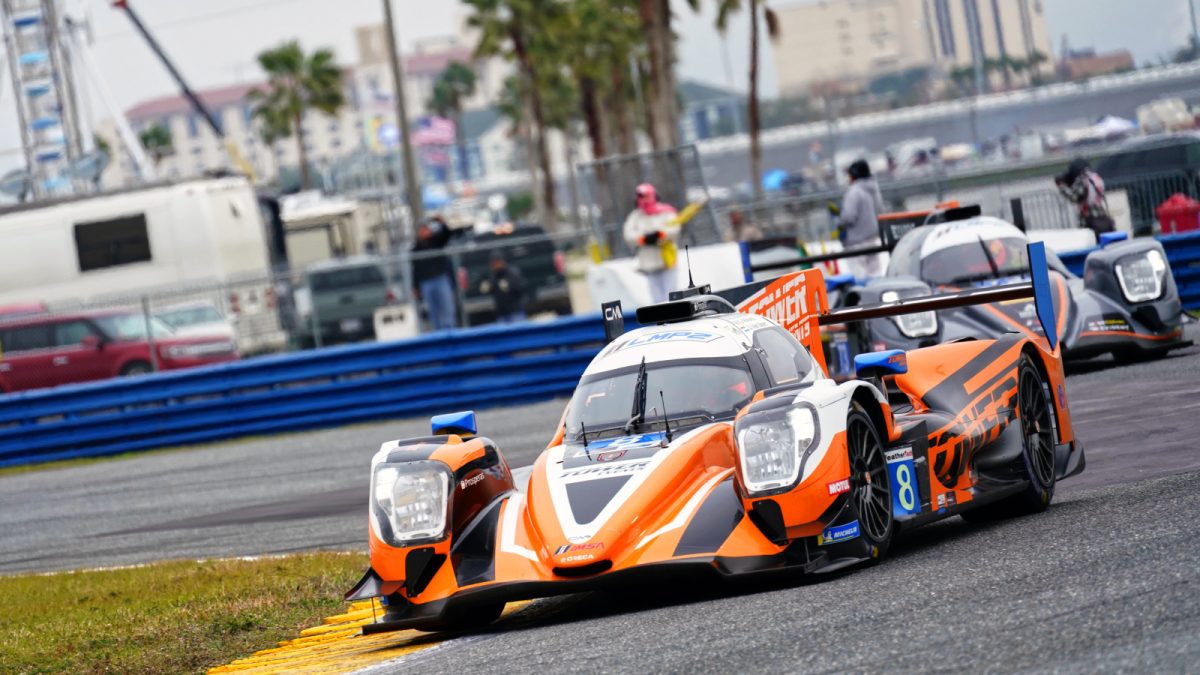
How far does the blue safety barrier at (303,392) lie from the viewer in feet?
65.6

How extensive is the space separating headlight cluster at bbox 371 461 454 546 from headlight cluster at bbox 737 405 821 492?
134 cm

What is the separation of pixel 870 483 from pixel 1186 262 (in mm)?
11558

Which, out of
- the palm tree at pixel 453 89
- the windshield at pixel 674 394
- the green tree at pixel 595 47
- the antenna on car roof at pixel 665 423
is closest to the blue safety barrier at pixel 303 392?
the windshield at pixel 674 394

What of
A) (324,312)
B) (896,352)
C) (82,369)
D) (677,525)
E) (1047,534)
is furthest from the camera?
(324,312)

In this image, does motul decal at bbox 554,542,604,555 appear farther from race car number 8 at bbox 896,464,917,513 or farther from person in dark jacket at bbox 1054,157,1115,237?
person in dark jacket at bbox 1054,157,1115,237

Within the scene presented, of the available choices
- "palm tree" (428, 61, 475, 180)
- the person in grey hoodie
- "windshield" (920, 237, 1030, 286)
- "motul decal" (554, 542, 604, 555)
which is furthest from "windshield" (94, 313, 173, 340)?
"palm tree" (428, 61, 475, 180)

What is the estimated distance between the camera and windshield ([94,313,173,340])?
91.6 ft

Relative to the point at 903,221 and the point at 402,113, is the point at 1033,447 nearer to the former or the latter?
the point at 903,221

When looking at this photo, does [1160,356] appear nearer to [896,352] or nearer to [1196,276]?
[1196,276]

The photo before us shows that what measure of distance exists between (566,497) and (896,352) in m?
2.10

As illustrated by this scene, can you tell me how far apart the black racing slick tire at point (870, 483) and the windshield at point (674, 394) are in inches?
25.4

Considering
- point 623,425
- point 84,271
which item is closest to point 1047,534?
point 623,425

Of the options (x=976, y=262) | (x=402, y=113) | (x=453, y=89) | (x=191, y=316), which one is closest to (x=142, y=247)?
(x=191, y=316)

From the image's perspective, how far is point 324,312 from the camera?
99.8 feet
